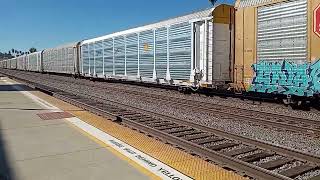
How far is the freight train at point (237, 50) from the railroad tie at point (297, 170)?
5.47 m

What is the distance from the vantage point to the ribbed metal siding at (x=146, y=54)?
67.5 feet

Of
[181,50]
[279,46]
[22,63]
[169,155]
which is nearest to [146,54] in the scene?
[181,50]

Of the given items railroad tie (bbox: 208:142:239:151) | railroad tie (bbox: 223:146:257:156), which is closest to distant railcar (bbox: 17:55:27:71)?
railroad tie (bbox: 208:142:239:151)

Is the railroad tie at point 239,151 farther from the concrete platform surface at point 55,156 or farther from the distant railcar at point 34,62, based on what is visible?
the distant railcar at point 34,62

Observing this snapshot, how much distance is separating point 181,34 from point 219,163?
11.7m

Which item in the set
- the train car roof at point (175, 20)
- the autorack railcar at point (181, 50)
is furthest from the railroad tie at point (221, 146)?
the train car roof at point (175, 20)

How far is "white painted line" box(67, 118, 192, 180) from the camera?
18.5 ft

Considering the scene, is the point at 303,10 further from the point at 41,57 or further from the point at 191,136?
the point at 41,57

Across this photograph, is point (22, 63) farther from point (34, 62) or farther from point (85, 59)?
point (85, 59)

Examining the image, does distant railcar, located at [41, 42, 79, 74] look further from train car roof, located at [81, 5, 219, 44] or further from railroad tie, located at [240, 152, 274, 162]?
railroad tie, located at [240, 152, 274, 162]

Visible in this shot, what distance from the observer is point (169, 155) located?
688 cm

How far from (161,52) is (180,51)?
2.01m

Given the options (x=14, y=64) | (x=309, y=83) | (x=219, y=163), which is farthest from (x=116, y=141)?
(x=14, y=64)

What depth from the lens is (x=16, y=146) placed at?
7496 millimetres
